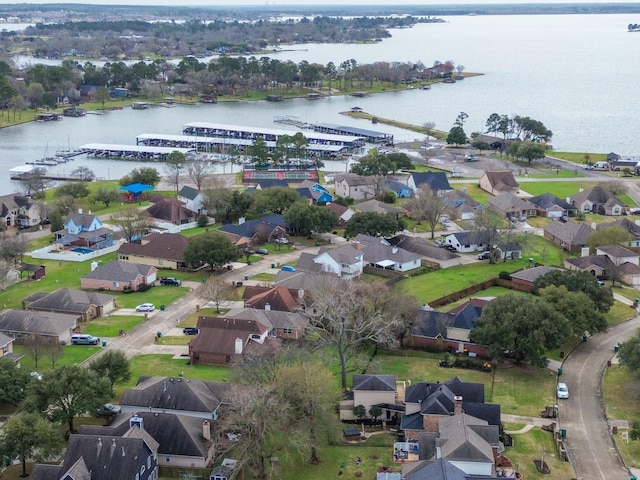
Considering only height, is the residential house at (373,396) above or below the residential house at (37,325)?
above

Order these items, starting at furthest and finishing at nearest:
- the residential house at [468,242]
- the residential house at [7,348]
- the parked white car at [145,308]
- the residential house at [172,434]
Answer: the residential house at [468,242] → the parked white car at [145,308] → the residential house at [7,348] → the residential house at [172,434]

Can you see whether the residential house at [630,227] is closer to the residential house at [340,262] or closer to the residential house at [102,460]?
the residential house at [340,262]

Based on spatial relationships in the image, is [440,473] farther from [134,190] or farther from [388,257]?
[134,190]

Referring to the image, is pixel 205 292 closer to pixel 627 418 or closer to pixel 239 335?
pixel 239 335

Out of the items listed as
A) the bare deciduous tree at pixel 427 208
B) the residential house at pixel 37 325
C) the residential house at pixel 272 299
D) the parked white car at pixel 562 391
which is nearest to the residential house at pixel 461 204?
the bare deciduous tree at pixel 427 208

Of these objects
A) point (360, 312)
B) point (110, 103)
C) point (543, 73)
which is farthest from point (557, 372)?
point (543, 73)

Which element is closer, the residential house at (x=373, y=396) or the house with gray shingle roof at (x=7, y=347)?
the residential house at (x=373, y=396)

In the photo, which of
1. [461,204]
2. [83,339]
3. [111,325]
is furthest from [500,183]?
[83,339]
